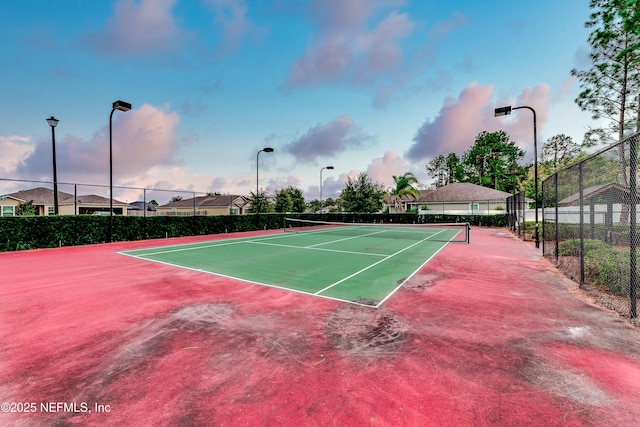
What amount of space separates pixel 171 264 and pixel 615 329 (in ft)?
37.9

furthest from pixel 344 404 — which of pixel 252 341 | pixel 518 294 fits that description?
pixel 518 294

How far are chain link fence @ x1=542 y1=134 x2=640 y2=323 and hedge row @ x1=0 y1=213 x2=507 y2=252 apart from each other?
21304mm

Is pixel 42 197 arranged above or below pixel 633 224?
above

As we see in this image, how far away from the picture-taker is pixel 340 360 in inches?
140

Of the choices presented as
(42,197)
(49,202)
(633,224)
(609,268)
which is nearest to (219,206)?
(49,202)

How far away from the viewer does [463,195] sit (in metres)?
40.9

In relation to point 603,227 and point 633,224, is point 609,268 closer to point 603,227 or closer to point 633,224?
point 633,224

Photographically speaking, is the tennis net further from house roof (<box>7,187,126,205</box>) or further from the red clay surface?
house roof (<box>7,187,126,205</box>)

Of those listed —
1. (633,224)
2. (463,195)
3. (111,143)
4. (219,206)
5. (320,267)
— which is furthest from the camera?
(219,206)

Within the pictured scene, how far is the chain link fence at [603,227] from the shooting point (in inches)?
200

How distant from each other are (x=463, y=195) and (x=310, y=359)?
43356mm

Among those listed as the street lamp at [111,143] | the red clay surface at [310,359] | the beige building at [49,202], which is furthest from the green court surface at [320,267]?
the beige building at [49,202]

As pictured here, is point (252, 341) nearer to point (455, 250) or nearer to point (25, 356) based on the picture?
point (25, 356)

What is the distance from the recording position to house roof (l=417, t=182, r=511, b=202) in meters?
39.7
